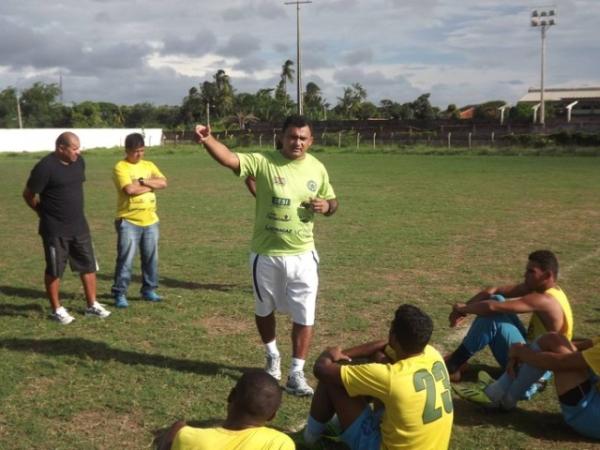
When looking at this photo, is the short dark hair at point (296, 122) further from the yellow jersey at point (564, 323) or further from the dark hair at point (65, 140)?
the dark hair at point (65, 140)

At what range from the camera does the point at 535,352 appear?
4.37 metres

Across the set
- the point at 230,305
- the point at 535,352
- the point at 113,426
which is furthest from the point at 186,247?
the point at 535,352

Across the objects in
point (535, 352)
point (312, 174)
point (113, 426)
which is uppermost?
point (312, 174)

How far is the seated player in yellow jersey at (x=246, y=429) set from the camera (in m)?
2.87

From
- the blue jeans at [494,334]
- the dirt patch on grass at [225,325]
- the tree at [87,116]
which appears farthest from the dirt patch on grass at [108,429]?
the tree at [87,116]

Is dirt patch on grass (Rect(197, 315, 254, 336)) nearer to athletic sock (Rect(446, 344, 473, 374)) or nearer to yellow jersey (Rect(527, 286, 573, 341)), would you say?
athletic sock (Rect(446, 344, 473, 374))

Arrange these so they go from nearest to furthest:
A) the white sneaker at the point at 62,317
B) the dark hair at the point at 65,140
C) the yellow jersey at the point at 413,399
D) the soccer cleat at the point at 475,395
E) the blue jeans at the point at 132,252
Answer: the yellow jersey at the point at 413,399 < the soccer cleat at the point at 475,395 < the dark hair at the point at 65,140 < the white sneaker at the point at 62,317 < the blue jeans at the point at 132,252

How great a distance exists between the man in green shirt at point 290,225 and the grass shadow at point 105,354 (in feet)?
2.70

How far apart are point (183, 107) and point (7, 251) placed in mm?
77663

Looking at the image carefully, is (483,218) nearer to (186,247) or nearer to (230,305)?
(186,247)

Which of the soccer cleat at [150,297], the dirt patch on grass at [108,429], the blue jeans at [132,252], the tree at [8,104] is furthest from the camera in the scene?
the tree at [8,104]

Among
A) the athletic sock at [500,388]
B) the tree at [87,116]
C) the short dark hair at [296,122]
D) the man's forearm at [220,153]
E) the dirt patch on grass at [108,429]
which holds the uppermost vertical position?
the tree at [87,116]

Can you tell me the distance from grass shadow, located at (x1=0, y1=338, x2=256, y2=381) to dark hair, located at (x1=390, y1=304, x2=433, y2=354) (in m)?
2.31

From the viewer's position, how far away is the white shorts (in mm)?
5129
